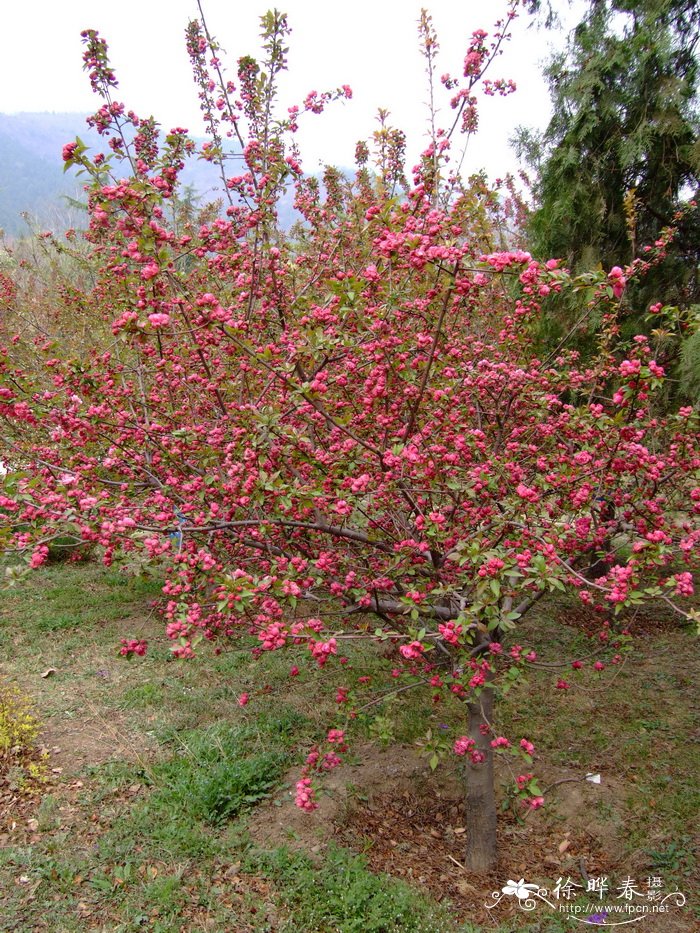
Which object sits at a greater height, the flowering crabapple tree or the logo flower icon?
the flowering crabapple tree

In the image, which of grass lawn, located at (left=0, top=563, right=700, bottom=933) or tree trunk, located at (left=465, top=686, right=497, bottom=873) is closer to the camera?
grass lawn, located at (left=0, top=563, right=700, bottom=933)

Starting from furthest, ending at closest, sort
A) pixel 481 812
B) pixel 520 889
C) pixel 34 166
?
pixel 34 166
pixel 481 812
pixel 520 889

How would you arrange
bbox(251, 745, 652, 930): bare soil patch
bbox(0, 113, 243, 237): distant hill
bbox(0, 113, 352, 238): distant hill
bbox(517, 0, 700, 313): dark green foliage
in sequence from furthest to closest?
bbox(0, 113, 243, 237): distant hill < bbox(0, 113, 352, 238): distant hill < bbox(517, 0, 700, 313): dark green foliage < bbox(251, 745, 652, 930): bare soil patch

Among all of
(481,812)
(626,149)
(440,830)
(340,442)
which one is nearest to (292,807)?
(440,830)

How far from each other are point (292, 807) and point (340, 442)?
2077 mm

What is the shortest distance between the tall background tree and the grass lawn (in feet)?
10.4

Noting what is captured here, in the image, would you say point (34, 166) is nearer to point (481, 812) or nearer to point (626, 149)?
point (626, 149)

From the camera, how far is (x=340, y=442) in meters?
3.28

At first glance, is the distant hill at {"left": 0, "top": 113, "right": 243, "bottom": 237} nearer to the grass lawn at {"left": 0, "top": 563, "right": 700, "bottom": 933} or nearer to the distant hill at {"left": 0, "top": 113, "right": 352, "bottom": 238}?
the distant hill at {"left": 0, "top": 113, "right": 352, "bottom": 238}

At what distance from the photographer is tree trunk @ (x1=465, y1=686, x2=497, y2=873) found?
3148 mm

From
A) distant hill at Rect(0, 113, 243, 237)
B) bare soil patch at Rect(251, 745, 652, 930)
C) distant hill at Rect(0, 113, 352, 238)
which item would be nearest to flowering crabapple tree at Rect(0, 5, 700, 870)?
bare soil patch at Rect(251, 745, 652, 930)

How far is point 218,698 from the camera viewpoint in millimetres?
4633

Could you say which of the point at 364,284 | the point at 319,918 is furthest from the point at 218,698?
the point at 364,284

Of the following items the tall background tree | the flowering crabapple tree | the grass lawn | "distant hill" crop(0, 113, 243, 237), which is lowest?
the grass lawn
